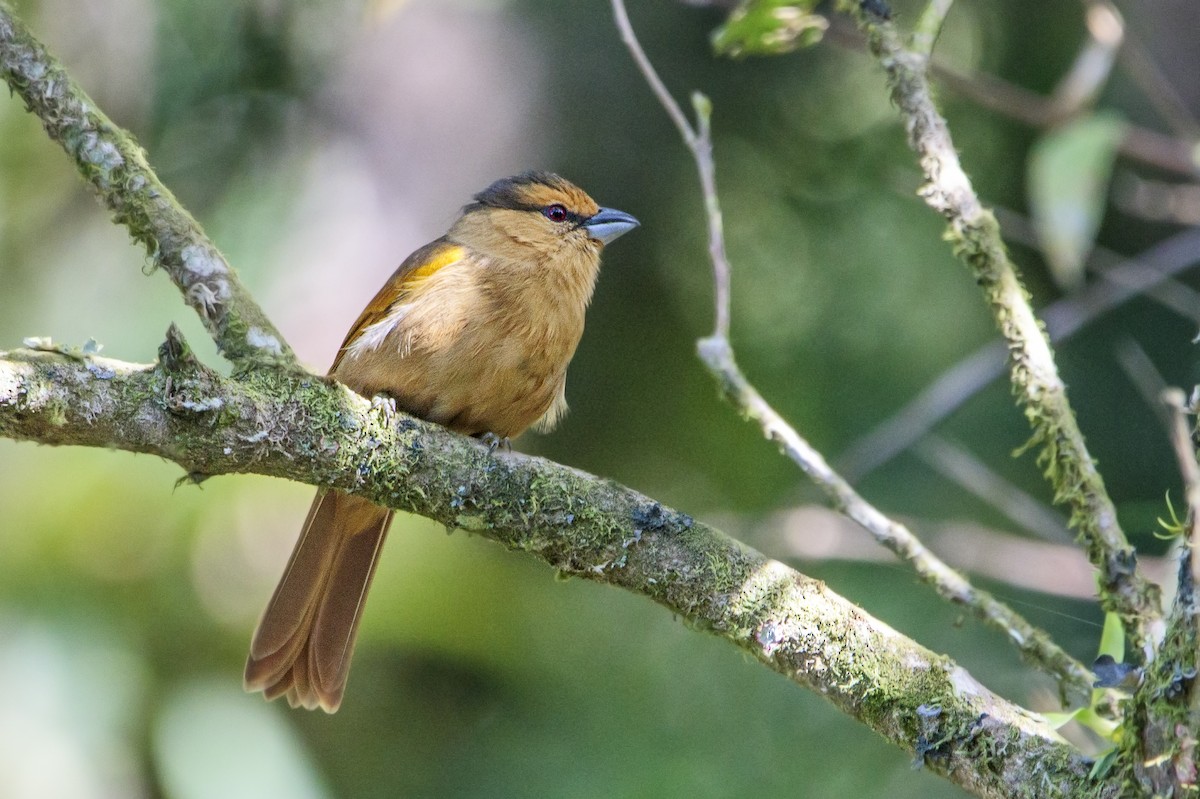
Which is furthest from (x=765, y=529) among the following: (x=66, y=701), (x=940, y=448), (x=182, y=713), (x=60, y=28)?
(x=60, y=28)

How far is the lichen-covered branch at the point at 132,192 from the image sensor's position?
95.8 inches

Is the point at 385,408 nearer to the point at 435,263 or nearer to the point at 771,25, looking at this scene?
the point at 435,263

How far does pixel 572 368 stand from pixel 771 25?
7.17 feet

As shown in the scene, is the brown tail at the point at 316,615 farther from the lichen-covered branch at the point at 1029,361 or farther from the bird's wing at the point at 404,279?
the lichen-covered branch at the point at 1029,361

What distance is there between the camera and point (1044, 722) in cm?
201

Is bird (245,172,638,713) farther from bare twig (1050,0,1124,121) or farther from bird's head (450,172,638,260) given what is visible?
bare twig (1050,0,1124,121)

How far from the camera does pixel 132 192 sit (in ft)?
8.12

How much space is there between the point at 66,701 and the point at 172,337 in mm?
2068

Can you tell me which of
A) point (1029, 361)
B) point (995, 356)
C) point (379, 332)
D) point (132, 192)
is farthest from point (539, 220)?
point (1029, 361)

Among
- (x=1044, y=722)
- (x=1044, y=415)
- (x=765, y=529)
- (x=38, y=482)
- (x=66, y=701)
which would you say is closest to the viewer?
(x=1044, y=722)

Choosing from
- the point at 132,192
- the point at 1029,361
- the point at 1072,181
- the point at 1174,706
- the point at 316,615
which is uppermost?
the point at 132,192

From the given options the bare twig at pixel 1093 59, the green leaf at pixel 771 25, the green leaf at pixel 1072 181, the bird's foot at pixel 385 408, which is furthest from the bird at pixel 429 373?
the bare twig at pixel 1093 59

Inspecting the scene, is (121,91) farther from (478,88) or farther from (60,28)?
(478,88)

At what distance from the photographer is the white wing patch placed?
10.2 feet
